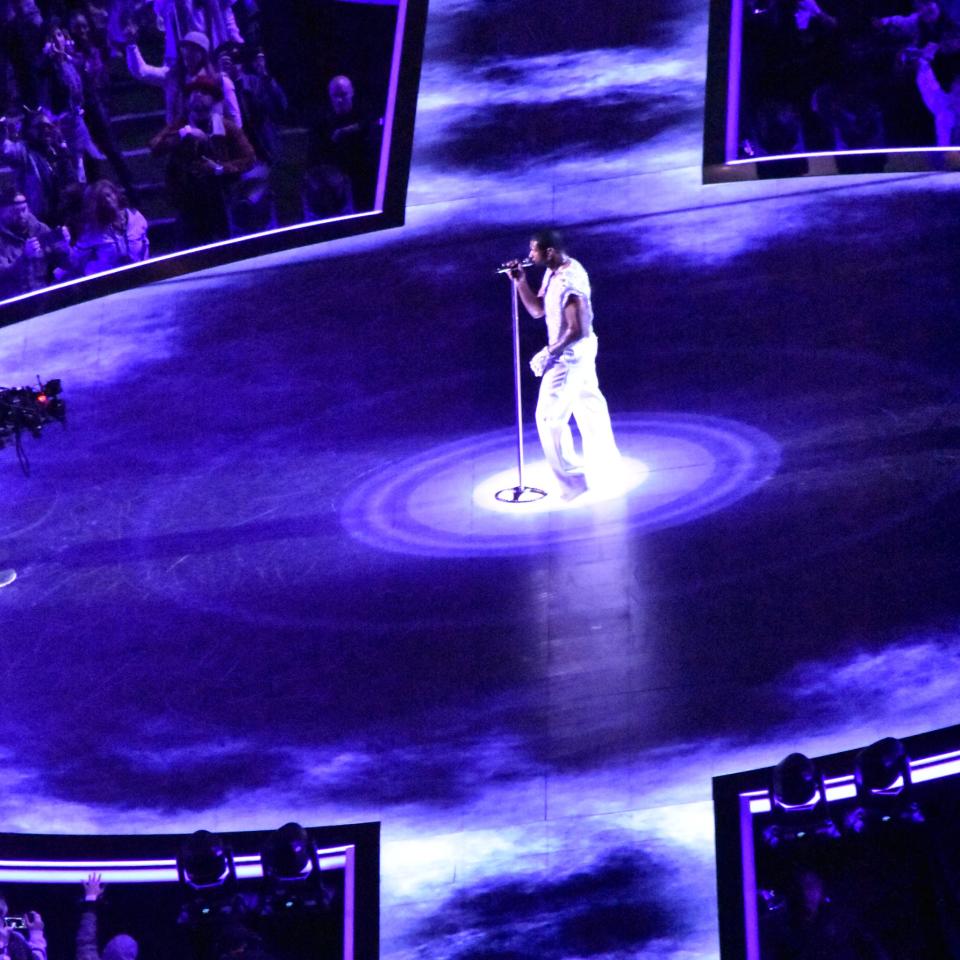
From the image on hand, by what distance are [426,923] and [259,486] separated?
14.3 ft

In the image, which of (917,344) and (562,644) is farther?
(917,344)

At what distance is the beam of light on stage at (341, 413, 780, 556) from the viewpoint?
11.4 m

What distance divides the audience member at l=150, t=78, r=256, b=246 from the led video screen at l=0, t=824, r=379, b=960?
7272 mm

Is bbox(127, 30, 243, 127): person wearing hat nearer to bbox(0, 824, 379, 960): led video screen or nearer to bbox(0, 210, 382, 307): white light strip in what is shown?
bbox(0, 210, 382, 307): white light strip

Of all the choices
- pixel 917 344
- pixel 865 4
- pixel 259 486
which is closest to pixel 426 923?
pixel 259 486

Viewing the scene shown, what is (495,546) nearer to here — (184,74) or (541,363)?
(541,363)

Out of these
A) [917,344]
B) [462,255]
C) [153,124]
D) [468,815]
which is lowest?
[468,815]

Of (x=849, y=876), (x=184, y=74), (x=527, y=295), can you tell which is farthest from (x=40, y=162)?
(x=849, y=876)

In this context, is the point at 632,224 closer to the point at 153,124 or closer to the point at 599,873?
the point at 153,124

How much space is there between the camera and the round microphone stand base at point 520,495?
1177 centimetres

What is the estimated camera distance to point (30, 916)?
343 inches

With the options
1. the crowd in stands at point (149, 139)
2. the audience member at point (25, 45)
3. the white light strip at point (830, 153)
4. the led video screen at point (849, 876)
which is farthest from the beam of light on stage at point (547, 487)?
the audience member at point (25, 45)

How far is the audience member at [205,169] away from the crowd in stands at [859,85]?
12.9ft

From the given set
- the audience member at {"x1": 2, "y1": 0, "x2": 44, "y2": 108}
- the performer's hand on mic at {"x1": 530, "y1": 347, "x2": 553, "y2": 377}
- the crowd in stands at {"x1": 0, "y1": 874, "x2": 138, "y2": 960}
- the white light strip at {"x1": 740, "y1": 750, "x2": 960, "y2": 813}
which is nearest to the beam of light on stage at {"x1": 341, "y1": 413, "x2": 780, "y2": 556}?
the performer's hand on mic at {"x1": 530, "y1": 347, "x2": 553, "y2": 377}
